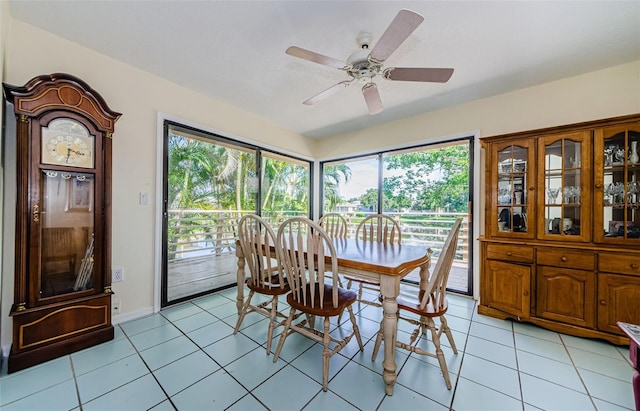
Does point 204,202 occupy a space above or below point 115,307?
above

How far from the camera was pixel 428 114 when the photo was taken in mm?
3230

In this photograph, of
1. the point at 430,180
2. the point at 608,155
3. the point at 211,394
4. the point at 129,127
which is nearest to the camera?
the point at 211,394

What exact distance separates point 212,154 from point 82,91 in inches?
51.1

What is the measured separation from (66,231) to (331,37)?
8.20 ft

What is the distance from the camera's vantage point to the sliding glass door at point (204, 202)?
2.68m

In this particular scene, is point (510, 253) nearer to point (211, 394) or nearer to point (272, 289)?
point (272, 289)

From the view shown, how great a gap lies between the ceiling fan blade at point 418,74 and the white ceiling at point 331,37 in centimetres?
32

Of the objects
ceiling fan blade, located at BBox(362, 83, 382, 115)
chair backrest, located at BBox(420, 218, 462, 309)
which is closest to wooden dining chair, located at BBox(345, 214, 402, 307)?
chair backrest, located at BBox(420, 218, 462, 309)

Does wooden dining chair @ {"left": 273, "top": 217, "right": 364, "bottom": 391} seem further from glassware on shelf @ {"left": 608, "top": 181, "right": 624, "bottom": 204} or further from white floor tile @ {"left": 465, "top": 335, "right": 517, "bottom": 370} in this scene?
glassware on shelf @ {"left": 608, "top": 181, "right": 624, "bottom": 204}

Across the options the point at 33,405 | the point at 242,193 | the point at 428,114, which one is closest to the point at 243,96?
the point at 242,193

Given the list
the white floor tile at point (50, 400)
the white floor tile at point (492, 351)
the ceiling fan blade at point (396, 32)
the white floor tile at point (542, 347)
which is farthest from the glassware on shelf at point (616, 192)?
the white floor tile at point (50, 400)

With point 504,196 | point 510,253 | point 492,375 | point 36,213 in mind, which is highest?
point 504,196

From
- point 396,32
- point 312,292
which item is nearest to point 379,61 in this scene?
point 396,32

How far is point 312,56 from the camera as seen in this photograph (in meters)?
1.56
